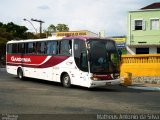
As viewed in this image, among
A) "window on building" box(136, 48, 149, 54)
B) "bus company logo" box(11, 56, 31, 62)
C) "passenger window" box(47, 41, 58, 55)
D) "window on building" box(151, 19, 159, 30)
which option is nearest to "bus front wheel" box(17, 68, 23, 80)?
"bus company logo" box(11, 56, 31, 62)

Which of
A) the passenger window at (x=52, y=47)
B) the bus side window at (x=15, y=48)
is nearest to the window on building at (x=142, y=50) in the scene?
the bus side window at (x=15, y=48)

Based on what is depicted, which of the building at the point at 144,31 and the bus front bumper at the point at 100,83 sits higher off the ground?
the building at the point at 144,31

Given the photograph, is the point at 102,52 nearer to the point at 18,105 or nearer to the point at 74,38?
the point at 74,38

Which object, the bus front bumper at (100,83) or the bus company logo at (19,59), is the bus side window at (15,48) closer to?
the bus company logo at (19,59)

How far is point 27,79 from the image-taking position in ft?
88.9

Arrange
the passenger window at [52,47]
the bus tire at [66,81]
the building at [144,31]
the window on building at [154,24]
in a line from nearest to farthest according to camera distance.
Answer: the bus tire at [66,81] < the passenger window at [52,47] < the building at [144,31] < the window on building at [154,24]

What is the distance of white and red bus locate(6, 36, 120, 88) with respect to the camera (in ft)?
66.8

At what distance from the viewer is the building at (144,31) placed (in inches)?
1992

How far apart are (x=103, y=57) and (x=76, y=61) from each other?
1517 mm

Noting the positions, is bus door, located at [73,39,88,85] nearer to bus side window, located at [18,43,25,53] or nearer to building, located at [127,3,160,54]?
bus side window, located at [18,43,25,53]

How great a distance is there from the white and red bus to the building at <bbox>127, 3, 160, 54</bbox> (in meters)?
27.9

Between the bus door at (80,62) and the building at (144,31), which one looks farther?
the building at (144,31)

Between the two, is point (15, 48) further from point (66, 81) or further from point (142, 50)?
point (142, 50)

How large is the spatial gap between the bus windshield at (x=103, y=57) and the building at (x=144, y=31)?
2991cm
